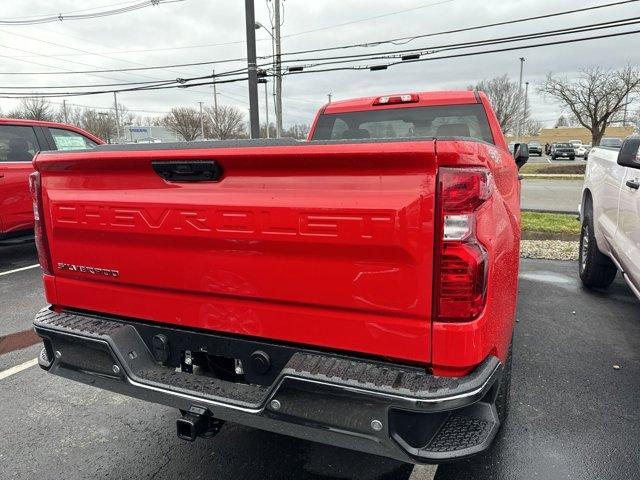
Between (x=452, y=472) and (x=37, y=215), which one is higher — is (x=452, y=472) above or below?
below

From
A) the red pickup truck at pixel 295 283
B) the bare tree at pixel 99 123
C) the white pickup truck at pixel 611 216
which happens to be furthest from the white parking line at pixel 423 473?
the bare tree at pixel 99 123

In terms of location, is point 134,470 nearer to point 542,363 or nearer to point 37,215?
point 37,215

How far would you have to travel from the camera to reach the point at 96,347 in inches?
87.0

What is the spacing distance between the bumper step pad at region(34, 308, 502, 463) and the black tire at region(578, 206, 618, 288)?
4.25m

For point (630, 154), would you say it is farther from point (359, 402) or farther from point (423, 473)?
point (359, 402)

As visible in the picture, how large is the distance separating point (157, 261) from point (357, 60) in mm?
17780

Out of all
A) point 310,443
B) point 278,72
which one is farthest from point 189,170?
point 278,72

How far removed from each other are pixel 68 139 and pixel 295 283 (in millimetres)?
7501

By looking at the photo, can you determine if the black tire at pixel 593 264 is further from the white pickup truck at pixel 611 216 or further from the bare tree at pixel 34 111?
the bare tree at pixel 34 111

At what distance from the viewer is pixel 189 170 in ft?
6.70

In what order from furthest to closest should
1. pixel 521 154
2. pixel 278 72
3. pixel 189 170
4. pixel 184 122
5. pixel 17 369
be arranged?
pixel 184 122
pixel 278 72
pixel 521 154
pixel 17 369
pixel 189 170

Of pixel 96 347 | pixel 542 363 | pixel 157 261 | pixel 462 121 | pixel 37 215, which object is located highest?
pixel 462 121

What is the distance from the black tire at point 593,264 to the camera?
5.33 m

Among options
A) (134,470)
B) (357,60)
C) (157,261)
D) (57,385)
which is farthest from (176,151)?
(357,60)
